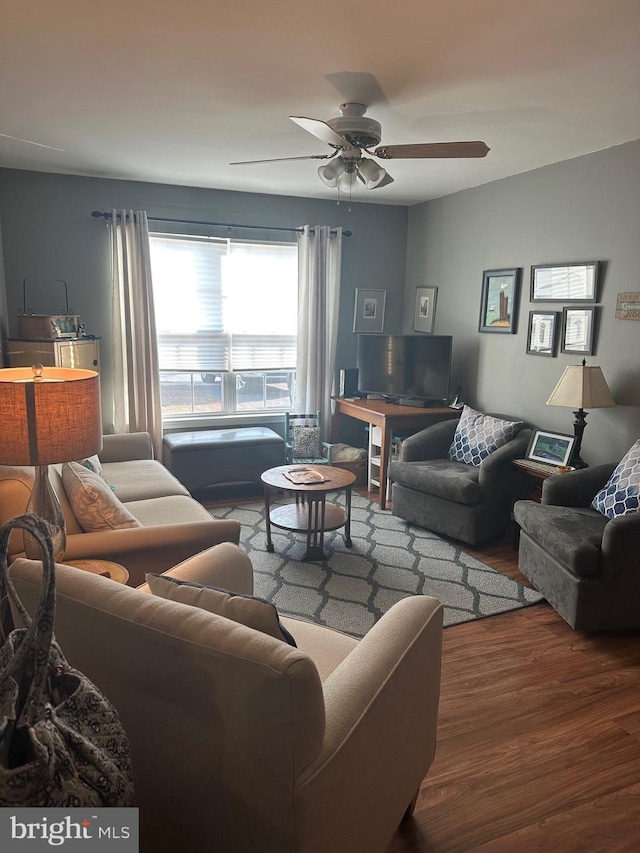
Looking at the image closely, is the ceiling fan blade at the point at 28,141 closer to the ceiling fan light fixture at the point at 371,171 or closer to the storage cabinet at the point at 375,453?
the ceiling fan light fixture at the point at 371,171

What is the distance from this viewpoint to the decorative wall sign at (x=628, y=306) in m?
3.46

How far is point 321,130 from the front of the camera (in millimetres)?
2621

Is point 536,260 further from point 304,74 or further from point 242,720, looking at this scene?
point 242,720

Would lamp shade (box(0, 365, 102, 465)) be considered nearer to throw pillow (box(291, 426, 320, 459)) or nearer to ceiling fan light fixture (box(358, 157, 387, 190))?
ceiling fan light fixture (box(358, 157, 387, 190))

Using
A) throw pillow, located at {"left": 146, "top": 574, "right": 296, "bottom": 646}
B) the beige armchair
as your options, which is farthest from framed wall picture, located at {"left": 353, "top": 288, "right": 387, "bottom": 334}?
throw pillow, located at {"left": 146, "top": 574, "right": 296, "bottom": 646}

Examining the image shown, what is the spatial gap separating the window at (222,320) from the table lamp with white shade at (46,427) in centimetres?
303

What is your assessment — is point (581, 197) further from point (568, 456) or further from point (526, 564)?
point (526, 564)

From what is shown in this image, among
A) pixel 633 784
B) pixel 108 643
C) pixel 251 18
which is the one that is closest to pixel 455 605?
pixel 633 784

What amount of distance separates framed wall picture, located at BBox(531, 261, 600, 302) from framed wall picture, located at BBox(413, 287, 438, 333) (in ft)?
4.13

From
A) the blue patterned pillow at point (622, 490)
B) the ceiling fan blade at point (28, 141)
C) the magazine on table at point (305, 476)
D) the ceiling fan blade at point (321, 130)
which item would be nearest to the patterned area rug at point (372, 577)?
the magazine on table at point (305, 476)

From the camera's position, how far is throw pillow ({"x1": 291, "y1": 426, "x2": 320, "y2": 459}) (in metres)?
5.21

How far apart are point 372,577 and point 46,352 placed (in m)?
2.61

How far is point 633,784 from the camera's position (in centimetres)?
194

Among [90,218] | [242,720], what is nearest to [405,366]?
[90,218]
